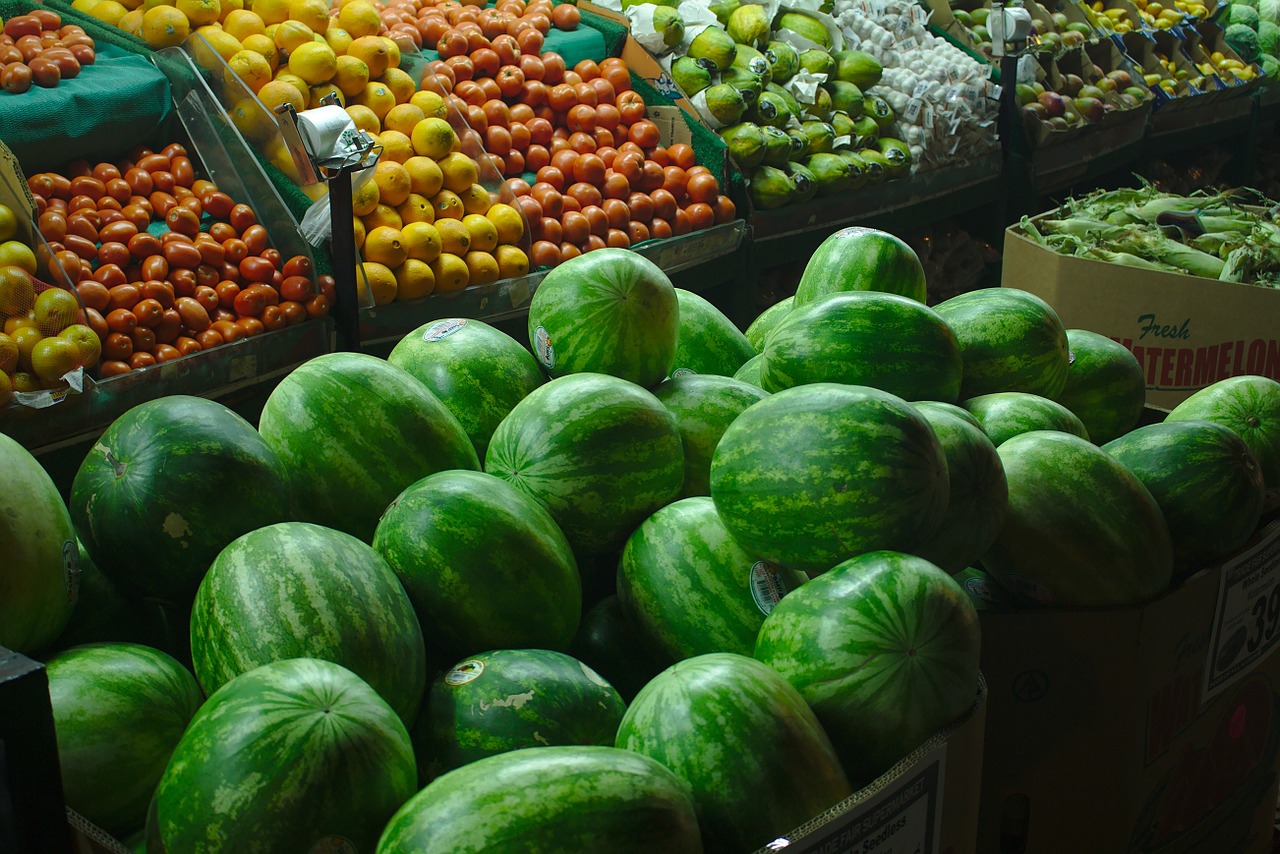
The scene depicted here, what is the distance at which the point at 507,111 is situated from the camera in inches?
166

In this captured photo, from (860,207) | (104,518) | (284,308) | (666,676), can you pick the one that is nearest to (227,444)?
(104,518)

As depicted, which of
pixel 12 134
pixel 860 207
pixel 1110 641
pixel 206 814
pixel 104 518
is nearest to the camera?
pixel 206 814

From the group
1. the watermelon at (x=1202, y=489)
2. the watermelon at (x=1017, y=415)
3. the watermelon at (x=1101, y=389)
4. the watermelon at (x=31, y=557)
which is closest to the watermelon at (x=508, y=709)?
the watermelon at (x=31, y=557)

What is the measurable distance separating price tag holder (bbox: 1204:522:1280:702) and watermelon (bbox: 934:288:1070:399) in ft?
1.30

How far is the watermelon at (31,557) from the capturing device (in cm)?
108

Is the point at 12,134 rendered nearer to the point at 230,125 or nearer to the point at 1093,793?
the point at 230,125

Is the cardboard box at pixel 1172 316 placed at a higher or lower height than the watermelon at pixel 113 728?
lower

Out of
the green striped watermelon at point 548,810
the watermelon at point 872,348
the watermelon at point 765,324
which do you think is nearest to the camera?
the green striped watermelon at point 548,810

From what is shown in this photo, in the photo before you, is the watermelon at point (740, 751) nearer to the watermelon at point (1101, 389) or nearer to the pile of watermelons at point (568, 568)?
the pile of watermelons at point (568, 568)

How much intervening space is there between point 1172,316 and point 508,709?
274cm

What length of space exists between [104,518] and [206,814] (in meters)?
0.50

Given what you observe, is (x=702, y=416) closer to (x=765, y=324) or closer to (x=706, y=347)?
(x=706, y=347)

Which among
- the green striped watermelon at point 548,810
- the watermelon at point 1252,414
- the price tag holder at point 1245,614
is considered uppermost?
the green striped watermelon at point 548,810

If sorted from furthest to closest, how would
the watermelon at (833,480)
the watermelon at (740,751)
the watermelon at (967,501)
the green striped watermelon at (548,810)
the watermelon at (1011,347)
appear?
the watermelon at (1011,347)
the watermelon at (967,501)
the watermelon at (833,480)
the watermelon at (740,751)
the green striped watermelon at (548,810)
